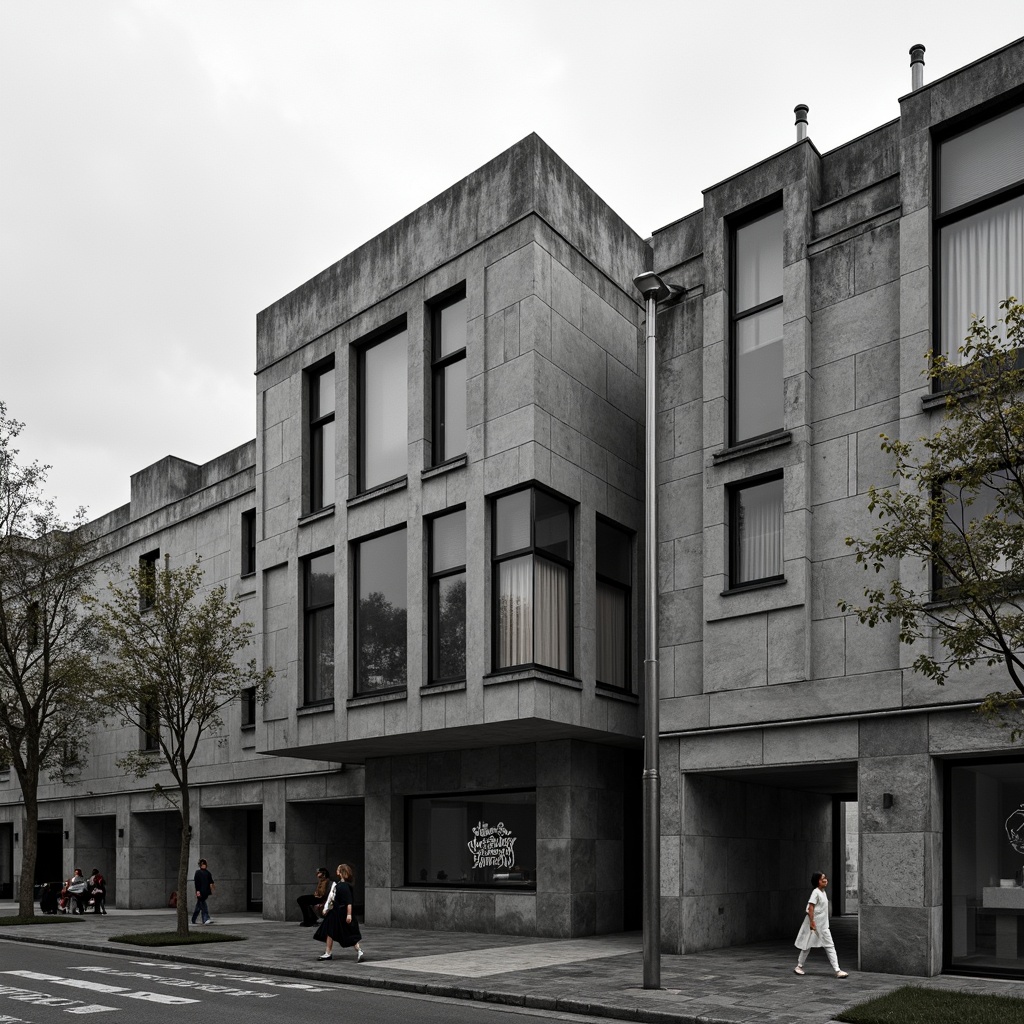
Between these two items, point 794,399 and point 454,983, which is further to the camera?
point 794,399

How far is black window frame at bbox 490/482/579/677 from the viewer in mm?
21641

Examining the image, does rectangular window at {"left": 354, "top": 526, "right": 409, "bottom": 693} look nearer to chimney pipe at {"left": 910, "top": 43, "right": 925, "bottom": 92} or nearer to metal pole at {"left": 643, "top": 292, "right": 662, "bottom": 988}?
metal pole at {"left": 643, "top": 292, "right": 662, "bottom": 988}

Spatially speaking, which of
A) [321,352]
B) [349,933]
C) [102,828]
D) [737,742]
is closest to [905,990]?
[737,742]

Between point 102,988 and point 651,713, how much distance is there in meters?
8.84

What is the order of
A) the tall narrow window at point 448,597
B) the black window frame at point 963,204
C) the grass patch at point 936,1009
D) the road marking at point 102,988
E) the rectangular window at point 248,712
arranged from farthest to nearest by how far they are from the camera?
the rectangular window at point 248,712 < the tall narrow window at point 448,597 < the black window frame at point 963,204 < the road marking at point 102,988 < the grass patch at point 936,1009

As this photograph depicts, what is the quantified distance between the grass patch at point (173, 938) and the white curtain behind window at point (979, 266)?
1802 centimetres

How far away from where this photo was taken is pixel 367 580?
82.9 feet

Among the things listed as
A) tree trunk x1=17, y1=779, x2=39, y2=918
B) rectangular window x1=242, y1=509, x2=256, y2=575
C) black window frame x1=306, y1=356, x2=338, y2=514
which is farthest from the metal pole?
tree trunk x1=17, y1=779, x2=39, y2=918

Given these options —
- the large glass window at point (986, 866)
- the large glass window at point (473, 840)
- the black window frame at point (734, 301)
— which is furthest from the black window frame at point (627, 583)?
the large glass window at point (986, 866)

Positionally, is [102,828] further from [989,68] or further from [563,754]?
[989,68]

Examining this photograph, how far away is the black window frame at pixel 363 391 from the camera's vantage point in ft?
83.6

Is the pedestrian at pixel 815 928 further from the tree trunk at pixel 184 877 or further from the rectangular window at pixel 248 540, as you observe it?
the rectangular window at pixel 248 540

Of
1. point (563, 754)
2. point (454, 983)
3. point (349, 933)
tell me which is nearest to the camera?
point (454, 983)

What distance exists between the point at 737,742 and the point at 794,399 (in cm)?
586
